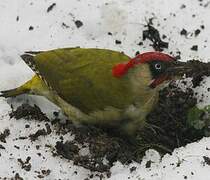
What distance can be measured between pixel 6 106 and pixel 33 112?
0.97ft

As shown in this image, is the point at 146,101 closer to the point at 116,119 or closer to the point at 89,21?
the point at 116,119

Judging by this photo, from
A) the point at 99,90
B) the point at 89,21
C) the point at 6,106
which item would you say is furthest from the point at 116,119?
the point at 89,21

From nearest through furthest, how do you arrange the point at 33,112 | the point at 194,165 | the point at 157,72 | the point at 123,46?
the point at 194,165 < the point at 157,72 < the point at 33,112 < the point at 123,46

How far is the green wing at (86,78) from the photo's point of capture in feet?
13.9

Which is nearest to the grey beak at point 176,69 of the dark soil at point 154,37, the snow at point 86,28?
the snow at point 86,28

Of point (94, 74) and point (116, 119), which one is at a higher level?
point (94, 74)

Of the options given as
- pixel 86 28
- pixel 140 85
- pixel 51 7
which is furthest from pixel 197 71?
pixel 51 7

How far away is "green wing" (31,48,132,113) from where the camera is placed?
424 cm

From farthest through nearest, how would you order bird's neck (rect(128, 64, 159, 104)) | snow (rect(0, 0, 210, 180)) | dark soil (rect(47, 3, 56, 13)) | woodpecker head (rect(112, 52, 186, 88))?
dark soil (rect(47, 3, 56, 13))
snow (rect(0, 0, 210, 180))
bird's neck (rect(128, 64, 159, 104))
woodpecker head (rect(112, 52, 186, 88))

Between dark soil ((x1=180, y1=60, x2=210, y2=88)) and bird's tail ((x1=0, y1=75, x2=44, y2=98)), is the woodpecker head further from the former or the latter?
bird's tail ((x1=0, y1=75, x2=44, y2=98))

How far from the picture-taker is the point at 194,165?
3768mm

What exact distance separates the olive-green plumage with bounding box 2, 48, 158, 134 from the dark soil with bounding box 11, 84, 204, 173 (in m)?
0.12

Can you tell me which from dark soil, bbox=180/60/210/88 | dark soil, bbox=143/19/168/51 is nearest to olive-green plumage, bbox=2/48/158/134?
dark soil, bbox=180/60/210/88

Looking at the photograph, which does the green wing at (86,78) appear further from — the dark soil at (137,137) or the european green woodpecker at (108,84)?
the dark soil at (137,137)
